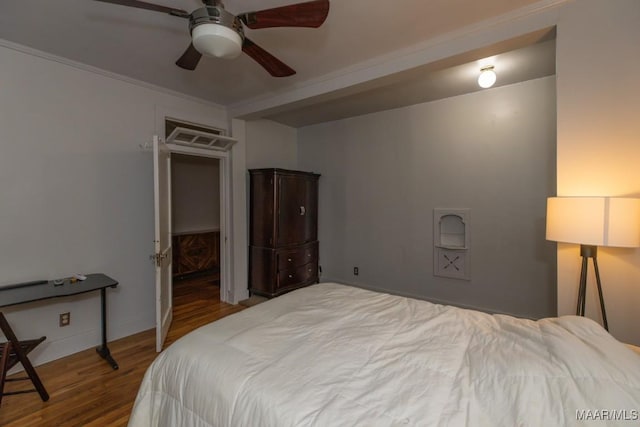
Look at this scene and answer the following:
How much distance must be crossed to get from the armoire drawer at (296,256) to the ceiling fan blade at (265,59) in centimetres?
238

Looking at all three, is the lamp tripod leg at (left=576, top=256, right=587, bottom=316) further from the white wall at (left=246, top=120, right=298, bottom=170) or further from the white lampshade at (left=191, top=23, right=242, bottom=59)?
the white wall at (left=246, top=120, right=298, bottom=170)

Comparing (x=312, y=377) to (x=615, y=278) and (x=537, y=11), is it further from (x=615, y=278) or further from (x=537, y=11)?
(x=537, y=11)

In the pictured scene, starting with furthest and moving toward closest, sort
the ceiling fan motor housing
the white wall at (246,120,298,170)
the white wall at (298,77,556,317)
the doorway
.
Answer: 1. the doorway
2. the white wall at (246,120,298,170)
3. the white wall at (298,77,556,317)
4. the ceiling fan motor housing

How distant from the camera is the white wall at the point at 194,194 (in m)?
5.27

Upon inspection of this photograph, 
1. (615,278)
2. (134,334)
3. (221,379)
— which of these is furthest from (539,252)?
(134,334)

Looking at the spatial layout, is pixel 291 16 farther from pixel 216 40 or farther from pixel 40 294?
pixel 40 294

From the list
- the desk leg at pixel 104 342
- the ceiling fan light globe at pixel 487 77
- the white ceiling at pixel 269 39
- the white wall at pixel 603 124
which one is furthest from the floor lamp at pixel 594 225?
the desk leg at pixel 104 342

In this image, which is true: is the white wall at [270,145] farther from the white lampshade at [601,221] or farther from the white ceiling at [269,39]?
the white lampshade at [601,221]

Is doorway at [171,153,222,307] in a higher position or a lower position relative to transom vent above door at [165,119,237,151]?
lower

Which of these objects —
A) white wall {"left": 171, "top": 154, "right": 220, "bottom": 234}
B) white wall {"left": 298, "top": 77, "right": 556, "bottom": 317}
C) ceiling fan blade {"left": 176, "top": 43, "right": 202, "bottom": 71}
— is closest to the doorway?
white wall {"left": 171, "top": 154, "right": 220, "bottom": 234}

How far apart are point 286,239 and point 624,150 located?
10.7ft

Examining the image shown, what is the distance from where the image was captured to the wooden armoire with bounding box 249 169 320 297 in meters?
3.77

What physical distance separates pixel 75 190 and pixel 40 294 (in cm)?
96

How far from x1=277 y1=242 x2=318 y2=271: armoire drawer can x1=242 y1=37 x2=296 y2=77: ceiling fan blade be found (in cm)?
238
